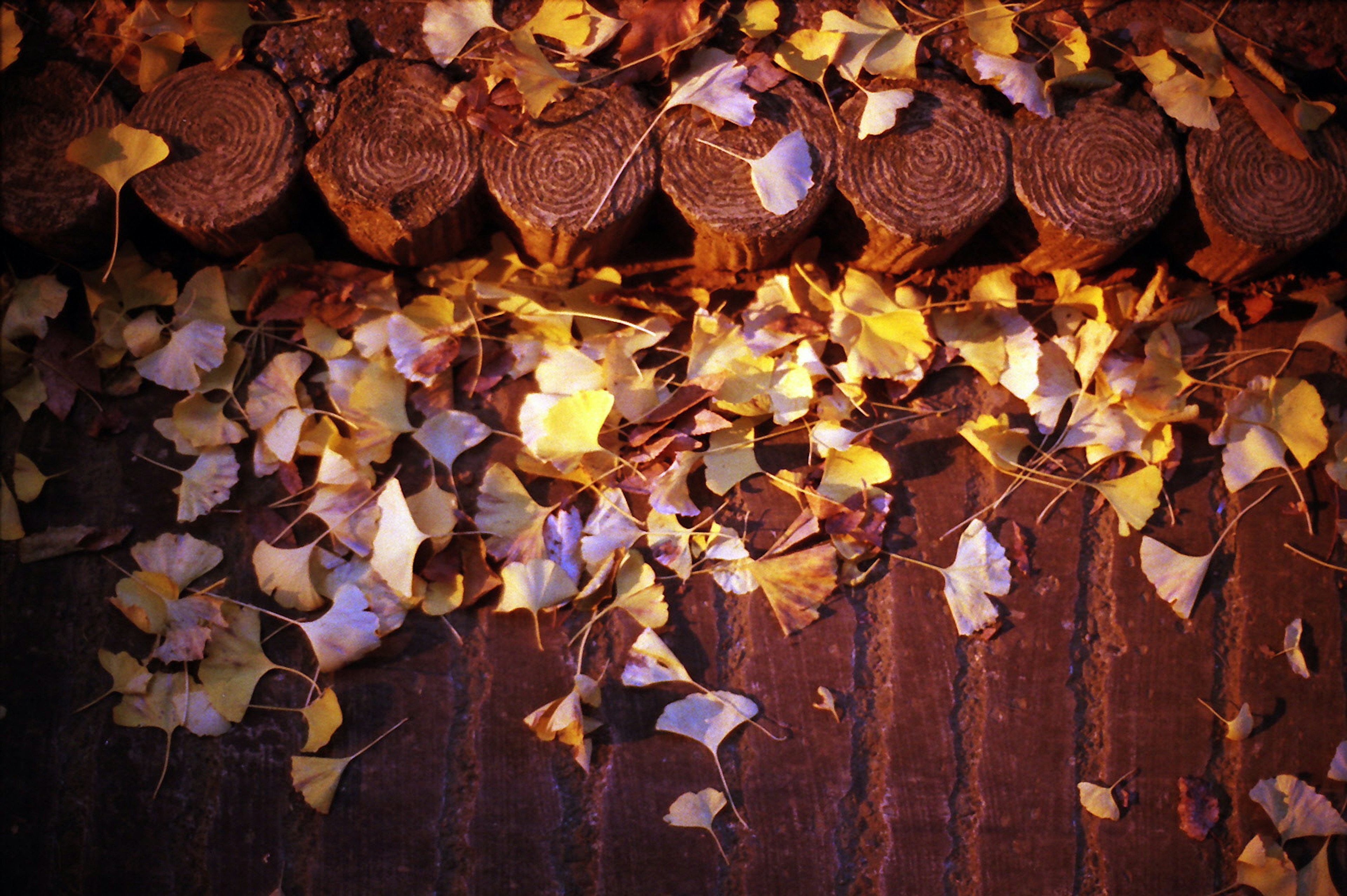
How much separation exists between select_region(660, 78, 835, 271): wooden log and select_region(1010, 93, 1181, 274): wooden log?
0.23m

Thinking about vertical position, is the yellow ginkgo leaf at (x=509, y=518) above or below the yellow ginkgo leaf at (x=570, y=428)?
below

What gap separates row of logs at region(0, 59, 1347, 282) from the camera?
3.20 feet

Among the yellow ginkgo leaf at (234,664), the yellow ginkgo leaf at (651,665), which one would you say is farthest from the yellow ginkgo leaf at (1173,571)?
the yellow ginkgo leaf at (234,664)

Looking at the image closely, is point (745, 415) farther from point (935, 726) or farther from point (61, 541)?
point (61, 541)

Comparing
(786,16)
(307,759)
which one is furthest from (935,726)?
(786,16)

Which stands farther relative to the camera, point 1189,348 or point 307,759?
point 1189,348

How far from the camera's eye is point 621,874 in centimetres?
102

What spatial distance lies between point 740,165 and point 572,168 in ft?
0.62

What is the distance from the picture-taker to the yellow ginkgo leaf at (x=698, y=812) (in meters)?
1.03

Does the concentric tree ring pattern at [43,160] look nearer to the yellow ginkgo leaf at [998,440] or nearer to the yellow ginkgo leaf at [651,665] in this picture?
the yellow ginkgo leaf at [651,665]

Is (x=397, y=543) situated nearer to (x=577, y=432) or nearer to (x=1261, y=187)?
(x=577, y=432)

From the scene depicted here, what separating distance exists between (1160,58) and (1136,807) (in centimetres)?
88

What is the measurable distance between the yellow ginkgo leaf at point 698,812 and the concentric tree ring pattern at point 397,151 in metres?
0.74

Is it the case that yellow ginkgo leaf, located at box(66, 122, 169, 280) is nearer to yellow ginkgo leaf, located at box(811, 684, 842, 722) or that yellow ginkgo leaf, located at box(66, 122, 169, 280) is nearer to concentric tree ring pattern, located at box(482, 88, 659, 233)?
concentric tree ring pattern, located at box(482, 88, 659, 233)
